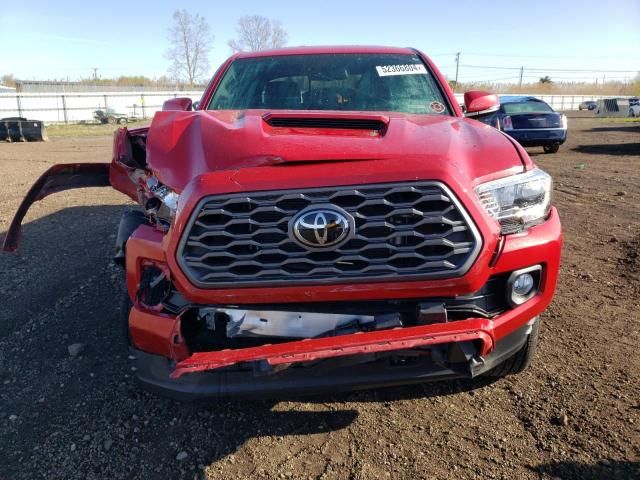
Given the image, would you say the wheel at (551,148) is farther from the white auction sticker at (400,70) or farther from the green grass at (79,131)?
the green grass at (79,131)

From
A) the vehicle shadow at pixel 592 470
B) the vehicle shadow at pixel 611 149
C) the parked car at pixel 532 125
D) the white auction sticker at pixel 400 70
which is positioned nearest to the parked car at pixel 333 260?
the vehicle shadow at pixel 592 470

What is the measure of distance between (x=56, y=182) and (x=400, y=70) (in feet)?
8.62

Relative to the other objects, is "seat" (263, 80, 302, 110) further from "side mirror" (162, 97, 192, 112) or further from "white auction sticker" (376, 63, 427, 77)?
"white auction sticker" (376, 63, 427, 77)

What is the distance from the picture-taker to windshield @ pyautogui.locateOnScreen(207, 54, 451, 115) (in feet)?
12.0

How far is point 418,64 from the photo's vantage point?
13.2ft

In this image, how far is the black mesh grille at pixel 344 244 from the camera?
7.09 feet

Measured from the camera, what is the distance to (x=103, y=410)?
9.63ft

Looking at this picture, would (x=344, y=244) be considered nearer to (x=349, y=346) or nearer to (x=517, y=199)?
(x=349, y=346)

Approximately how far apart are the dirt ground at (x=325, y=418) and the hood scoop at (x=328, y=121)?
145 cm

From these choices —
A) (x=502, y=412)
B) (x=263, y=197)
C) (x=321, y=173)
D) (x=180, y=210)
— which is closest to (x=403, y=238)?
(x=321, y=173)

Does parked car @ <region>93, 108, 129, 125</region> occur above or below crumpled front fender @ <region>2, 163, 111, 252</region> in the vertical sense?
below

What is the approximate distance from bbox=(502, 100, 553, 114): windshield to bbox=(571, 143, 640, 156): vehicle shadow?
1.88 meters

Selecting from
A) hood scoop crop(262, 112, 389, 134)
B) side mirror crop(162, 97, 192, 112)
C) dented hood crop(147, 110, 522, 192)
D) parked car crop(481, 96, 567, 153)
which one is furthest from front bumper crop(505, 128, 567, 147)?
hood scoop crop(262, 112, 389, 134)

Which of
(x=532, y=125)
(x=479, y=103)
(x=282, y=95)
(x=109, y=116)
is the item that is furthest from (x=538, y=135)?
(x=109, y=116)
